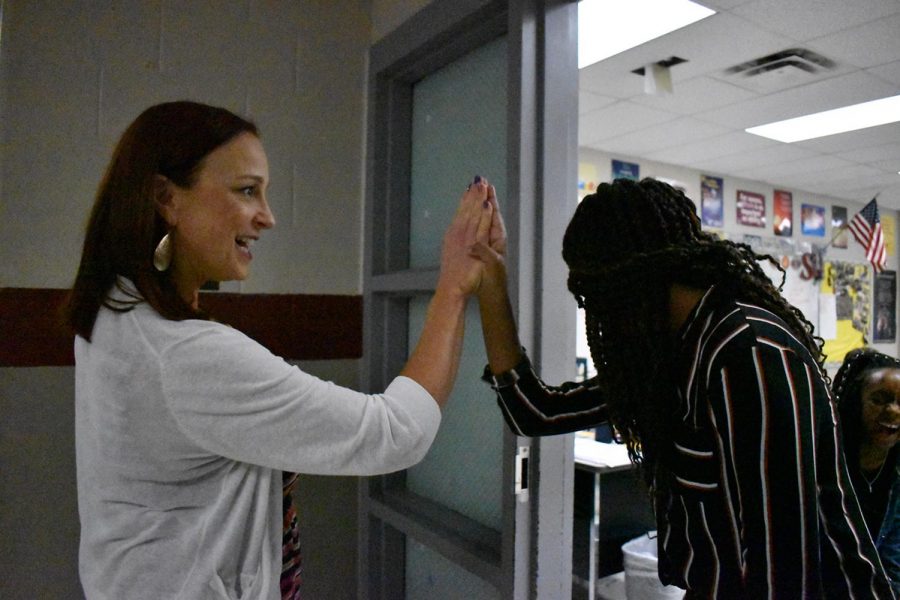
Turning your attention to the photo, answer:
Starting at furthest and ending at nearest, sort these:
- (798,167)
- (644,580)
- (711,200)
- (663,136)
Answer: (711,200)
(798,167)
(663,136)
(644,580)

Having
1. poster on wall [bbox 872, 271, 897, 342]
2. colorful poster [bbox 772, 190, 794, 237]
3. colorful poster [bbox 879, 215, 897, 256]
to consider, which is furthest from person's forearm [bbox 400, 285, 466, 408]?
colorful poster [bbox 879, 215, 897, 256]

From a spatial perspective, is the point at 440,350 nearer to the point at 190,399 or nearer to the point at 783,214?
the point at 190,399

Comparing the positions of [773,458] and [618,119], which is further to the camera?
[618,119]

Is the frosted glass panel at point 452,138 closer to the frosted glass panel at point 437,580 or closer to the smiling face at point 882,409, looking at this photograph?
the frosted glass panel at point 437,580

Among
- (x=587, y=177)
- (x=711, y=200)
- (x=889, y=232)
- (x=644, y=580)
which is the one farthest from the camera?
(x=889, y=232)

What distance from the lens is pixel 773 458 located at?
707mm

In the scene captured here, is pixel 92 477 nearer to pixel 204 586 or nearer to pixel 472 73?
pixel 204 586

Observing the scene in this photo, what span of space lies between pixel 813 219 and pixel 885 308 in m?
A: 1.84

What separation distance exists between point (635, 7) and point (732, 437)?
2.56 m

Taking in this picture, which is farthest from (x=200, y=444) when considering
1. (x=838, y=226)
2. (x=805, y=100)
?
(x=838, y=226)

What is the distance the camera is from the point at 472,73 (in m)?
1.48

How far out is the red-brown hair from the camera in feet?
2.87

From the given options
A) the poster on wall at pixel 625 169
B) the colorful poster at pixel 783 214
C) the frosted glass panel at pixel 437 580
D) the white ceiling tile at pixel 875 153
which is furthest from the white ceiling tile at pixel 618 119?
the frosted glass panel at pixel 437 580

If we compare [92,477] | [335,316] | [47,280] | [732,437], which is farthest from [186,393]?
[335,316]
